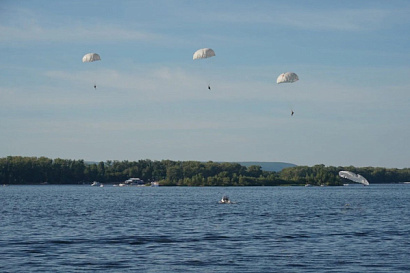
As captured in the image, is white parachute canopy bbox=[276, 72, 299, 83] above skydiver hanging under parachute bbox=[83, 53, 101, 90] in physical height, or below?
below

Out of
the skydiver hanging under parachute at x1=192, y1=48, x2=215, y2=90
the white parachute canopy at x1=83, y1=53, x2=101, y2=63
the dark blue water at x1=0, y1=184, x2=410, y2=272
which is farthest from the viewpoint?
the white parachute canopy at x1=83, y1=53, x2=101, y2=63

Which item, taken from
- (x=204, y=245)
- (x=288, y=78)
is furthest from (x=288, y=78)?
(x=204, y=245)

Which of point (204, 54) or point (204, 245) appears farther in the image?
point (204, 54)

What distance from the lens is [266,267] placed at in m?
39.6

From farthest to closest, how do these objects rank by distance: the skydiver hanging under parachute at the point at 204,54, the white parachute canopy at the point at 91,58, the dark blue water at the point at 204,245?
the white parachute canopy at the point at 91,58 → the skydiver hanging under parachute at the point at 204,54 → the dark blue water at the point at 204,245

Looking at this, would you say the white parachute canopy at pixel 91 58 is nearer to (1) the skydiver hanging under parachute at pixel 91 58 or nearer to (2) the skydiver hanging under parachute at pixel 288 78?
(1) the skydiver hanging under parachute at pixel 91 58

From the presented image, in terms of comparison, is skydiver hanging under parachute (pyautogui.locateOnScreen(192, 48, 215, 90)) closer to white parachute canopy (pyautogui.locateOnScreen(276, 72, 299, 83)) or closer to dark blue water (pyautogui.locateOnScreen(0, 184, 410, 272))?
white parachute canopy (pyautogui.locateOnScreen(276, 72, 299, 83))

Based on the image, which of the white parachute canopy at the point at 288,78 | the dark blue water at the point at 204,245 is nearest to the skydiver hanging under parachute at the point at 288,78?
the white parachute canopy at the point at 288,78

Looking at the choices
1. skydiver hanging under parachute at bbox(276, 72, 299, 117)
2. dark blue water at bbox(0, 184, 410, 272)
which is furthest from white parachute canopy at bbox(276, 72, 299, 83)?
dark blue water at bbox(0, 184, 410, 272)

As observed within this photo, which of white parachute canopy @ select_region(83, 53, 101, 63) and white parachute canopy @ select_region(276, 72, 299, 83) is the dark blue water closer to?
white parachute canopy @ select_region(276, 72, 299, 83)

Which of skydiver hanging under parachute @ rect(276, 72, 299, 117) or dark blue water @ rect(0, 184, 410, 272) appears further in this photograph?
skydiver hanging under parachute @ rect(276, 72, 299, 117)

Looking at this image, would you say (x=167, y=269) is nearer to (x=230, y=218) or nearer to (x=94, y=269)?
(x=94, y=269)

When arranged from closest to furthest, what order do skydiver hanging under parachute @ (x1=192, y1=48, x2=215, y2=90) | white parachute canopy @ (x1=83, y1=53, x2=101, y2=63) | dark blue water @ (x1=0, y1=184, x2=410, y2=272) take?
dark blue water @ (x1=0, y1=184, x2=410, y2=272) < skydiver hanging under parachute @ (x1=192, y1=48, x2=215, y2=90) < white parachute canopy @ (x1=83, y1=53, x2=101, y2=63)

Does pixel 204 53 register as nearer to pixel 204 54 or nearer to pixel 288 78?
pixel 204 54
